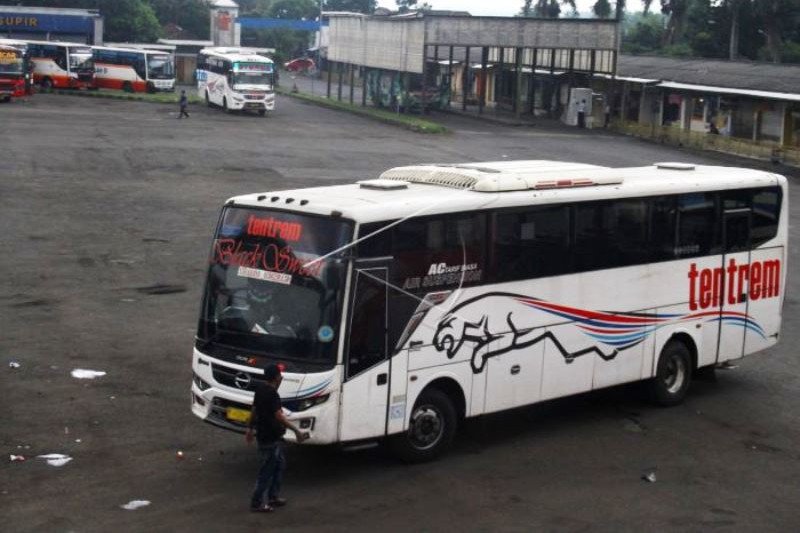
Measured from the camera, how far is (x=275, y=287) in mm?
11977

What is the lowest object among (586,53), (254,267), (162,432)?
(162,432)

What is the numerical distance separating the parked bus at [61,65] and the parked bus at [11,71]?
7536 millimetres

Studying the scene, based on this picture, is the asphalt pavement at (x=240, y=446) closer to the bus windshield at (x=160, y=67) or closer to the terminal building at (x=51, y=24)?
the bus windshield at (x=160, y=67)

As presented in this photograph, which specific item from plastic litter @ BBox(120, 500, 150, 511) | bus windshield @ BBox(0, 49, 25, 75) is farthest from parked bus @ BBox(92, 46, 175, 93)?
plastic litter @ BBox(120, 500, 150, 511)

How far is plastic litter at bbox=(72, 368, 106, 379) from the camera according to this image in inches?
615

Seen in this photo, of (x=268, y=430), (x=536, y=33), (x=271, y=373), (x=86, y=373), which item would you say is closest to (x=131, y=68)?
(x=536, y=33)

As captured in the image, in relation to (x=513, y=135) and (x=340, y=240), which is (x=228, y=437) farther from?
(x=513, y=135)

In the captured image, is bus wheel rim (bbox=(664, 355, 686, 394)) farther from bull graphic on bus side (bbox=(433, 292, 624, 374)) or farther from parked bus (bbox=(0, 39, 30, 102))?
parked bus (bbox=(0, 39, 30, 102))

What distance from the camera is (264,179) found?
122 ft

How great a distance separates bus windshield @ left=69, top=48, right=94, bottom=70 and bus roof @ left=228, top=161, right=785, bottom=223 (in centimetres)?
5822

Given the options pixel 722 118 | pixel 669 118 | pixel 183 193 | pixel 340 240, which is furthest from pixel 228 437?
pixel 669 118

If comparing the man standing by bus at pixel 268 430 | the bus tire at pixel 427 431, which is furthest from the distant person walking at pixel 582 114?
the man standing by bus at pixel 268 430

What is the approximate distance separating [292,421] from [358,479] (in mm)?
1024

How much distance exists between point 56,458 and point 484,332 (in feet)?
15.3
